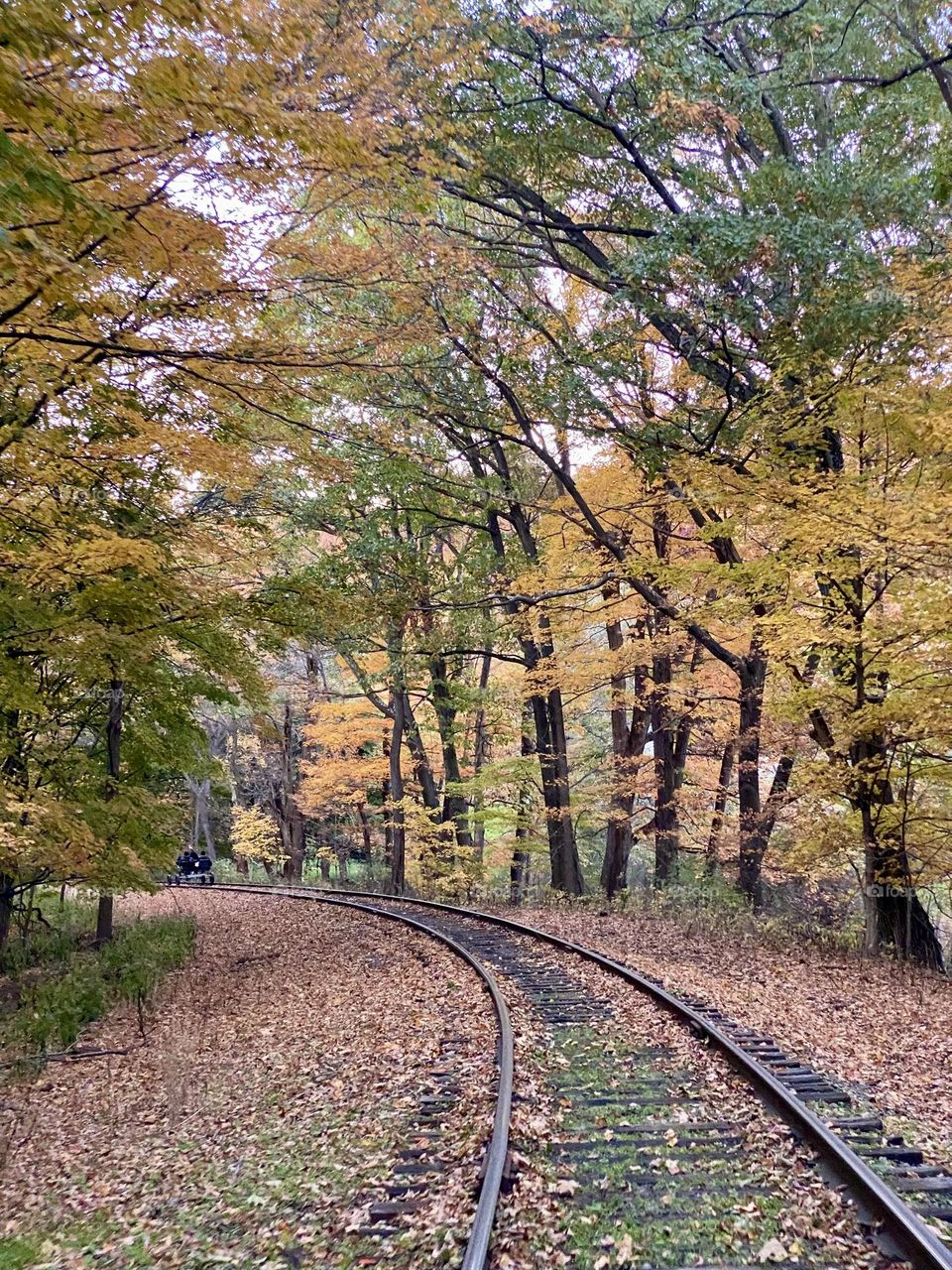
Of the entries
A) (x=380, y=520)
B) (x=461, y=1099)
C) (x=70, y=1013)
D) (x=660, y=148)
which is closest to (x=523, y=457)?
(x=380, y=520)

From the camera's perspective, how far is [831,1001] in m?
8.74

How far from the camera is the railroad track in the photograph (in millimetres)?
3906

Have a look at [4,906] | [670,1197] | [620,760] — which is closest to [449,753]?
[620,760]

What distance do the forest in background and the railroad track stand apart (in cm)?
527

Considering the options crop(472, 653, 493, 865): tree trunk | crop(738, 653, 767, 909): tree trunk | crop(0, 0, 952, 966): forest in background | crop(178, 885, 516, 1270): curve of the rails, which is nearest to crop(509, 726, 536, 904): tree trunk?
crop(472, 653, 493, 865): tree trunk

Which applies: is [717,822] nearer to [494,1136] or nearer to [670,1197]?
[494,1136]

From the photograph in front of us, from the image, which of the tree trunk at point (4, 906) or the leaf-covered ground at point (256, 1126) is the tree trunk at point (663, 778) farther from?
the tree trunk at point (4, 906)

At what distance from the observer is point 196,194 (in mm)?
5406

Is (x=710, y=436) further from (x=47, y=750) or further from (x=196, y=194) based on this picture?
(x=47, y=750)

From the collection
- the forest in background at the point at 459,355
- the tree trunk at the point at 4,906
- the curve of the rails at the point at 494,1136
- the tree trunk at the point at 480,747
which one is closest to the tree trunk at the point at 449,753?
the tree trunk at the point at 480,747

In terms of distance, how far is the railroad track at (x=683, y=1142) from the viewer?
3.91 metres

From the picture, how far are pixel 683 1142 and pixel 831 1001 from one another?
470 cm

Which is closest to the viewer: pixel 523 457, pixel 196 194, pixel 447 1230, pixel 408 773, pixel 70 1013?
pixel 447 1230

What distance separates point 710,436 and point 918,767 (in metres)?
5.41
